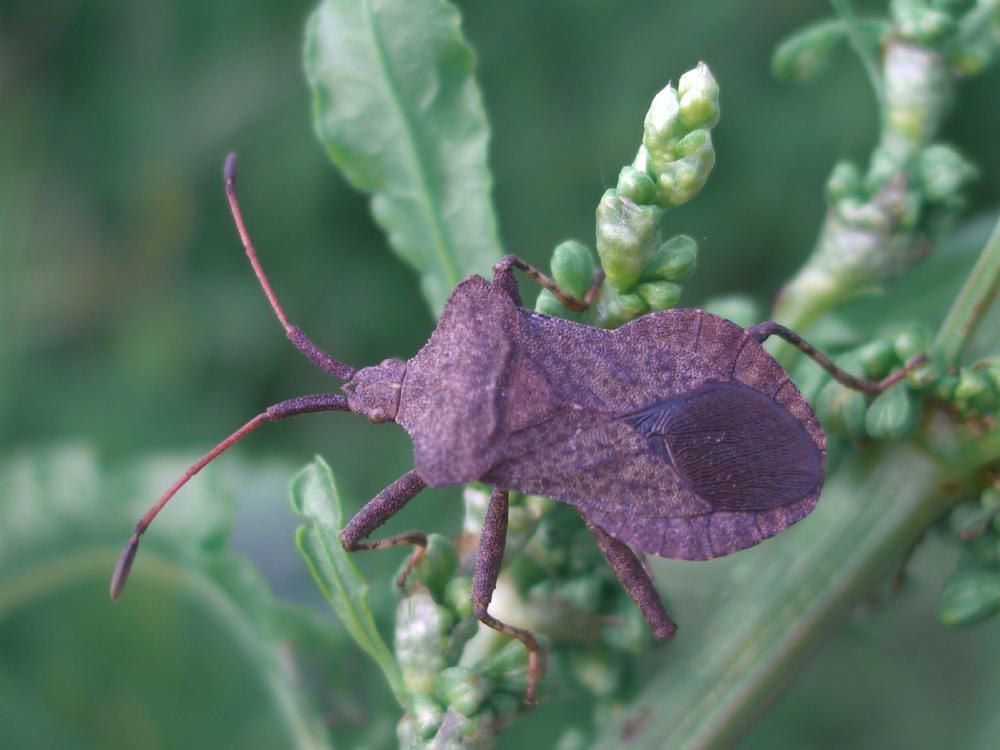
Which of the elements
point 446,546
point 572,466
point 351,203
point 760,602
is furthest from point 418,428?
point 351,203

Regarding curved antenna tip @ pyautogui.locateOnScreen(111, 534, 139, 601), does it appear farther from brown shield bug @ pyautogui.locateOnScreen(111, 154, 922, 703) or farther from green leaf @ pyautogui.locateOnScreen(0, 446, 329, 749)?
green leaf @ pyautogui.locateOnScreen(0, 446, 329, 749)

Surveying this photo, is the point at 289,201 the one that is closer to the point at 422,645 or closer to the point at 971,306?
the point at 422,645

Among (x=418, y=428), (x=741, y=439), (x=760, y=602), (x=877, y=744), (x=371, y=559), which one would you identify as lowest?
(x=877, y=744)

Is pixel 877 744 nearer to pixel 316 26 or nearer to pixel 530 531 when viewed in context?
pixel 530 531

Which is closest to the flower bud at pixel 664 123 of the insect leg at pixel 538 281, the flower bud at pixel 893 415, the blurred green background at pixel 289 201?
the insect leg at pixel 538 281

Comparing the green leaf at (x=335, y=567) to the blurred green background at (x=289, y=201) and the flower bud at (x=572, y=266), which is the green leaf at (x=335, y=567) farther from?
the blurred green background at (x=289, y=201)
